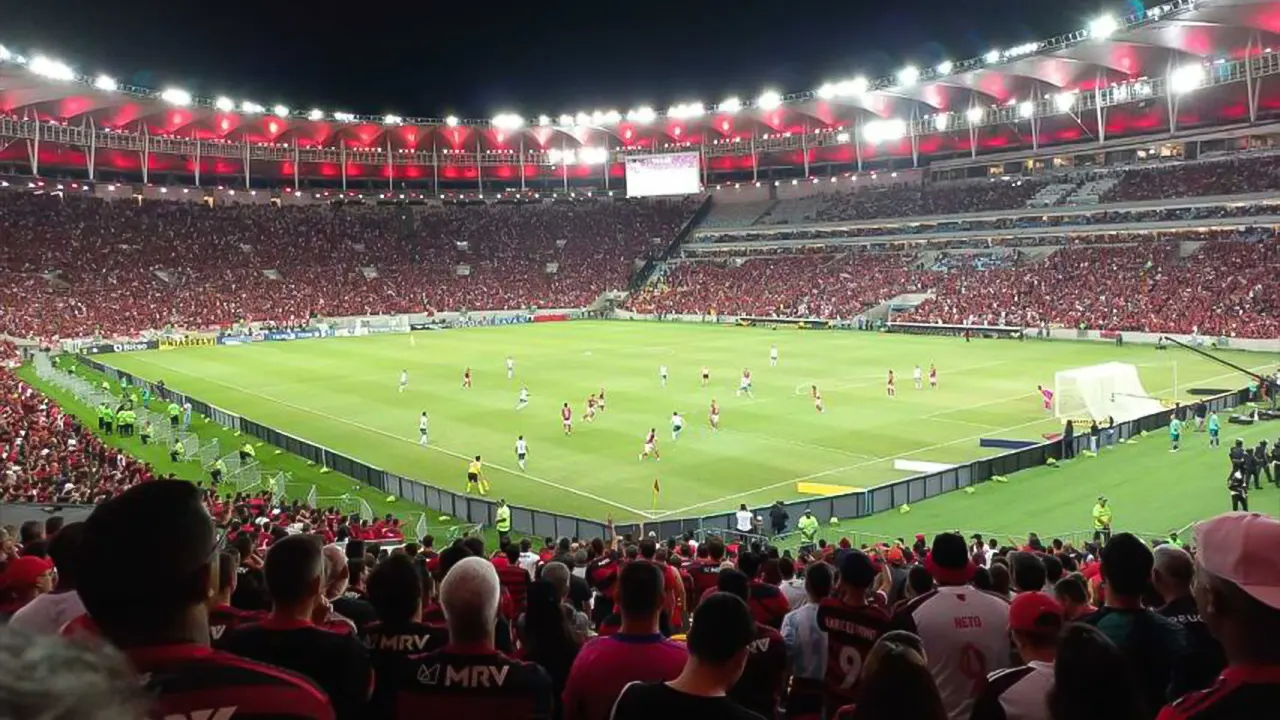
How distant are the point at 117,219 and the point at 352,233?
80.8ft

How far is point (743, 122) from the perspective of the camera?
108438mm

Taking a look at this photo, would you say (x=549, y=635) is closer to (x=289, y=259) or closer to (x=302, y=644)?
(x=302, y=644)

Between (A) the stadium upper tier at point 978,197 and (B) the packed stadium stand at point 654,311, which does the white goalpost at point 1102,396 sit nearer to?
(B) the packed stadium stand at point 654,311

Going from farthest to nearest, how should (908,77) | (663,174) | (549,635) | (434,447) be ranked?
(663,174) < (908,77) < (434,447) < (549,635)

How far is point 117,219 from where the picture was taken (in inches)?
3688

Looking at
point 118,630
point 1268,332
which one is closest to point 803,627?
point 118,630

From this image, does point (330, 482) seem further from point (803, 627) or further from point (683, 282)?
point (683, 282)

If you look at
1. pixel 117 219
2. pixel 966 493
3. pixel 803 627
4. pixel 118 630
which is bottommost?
pixel 966 493

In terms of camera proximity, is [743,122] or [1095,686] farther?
[743,122]

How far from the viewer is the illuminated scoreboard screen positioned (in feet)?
331

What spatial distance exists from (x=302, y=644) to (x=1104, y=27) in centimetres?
7901

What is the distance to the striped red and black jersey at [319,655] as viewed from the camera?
4219 mm

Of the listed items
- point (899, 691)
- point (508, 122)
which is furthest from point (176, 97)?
point (899, 691)

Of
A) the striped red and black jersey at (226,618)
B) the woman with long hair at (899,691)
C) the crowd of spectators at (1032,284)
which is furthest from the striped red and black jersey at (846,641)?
the crowd of spectators at (1032,284)
